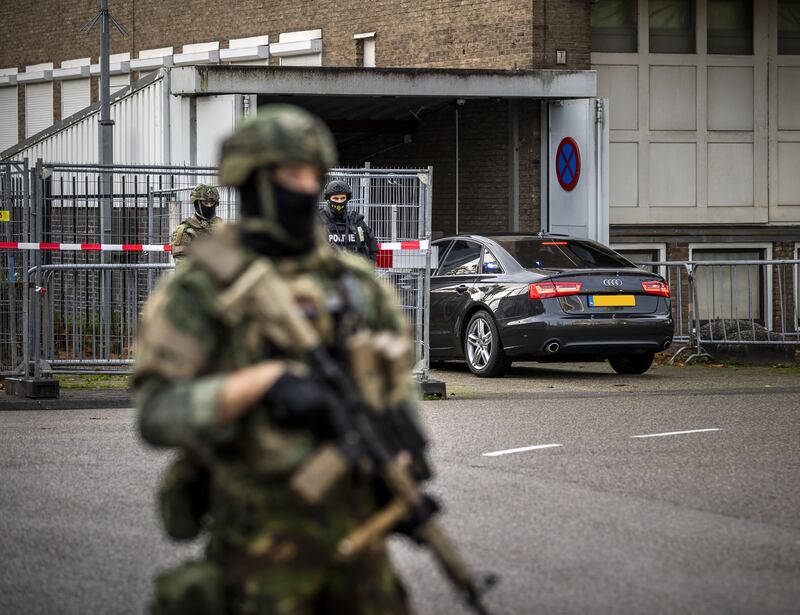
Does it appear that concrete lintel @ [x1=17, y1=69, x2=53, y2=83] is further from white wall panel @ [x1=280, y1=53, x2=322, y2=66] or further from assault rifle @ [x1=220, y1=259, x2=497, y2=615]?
assault rifle @ [x1=220, y1=259, x2=497, y2=615]

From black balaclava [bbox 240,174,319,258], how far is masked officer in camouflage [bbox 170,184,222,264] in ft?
33.0

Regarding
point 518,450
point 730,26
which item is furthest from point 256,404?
point 730,26

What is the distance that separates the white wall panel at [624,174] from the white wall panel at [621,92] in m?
0.32

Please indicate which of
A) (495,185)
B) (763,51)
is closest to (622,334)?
(495,185)

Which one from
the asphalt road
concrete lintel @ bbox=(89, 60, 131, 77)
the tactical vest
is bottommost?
the asphalt road

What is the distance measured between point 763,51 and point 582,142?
3.97m

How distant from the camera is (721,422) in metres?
11.9

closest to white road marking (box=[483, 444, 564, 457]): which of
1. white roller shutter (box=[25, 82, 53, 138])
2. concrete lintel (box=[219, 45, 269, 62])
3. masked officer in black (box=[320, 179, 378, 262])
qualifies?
masked officer in black (box=[320, 179, 378, 262])

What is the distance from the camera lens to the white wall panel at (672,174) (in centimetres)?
2320

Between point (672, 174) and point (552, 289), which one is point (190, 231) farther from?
point (672, 174)

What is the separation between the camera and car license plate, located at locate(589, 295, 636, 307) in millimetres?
15562

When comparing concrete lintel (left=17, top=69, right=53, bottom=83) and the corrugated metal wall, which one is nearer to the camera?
the corrugated metal wall

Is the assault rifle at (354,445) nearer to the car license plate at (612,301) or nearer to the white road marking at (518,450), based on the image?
the white road marking at (518,450)

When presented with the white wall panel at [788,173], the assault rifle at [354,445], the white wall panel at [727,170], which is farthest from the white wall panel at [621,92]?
the assault rifle at [354,445]
